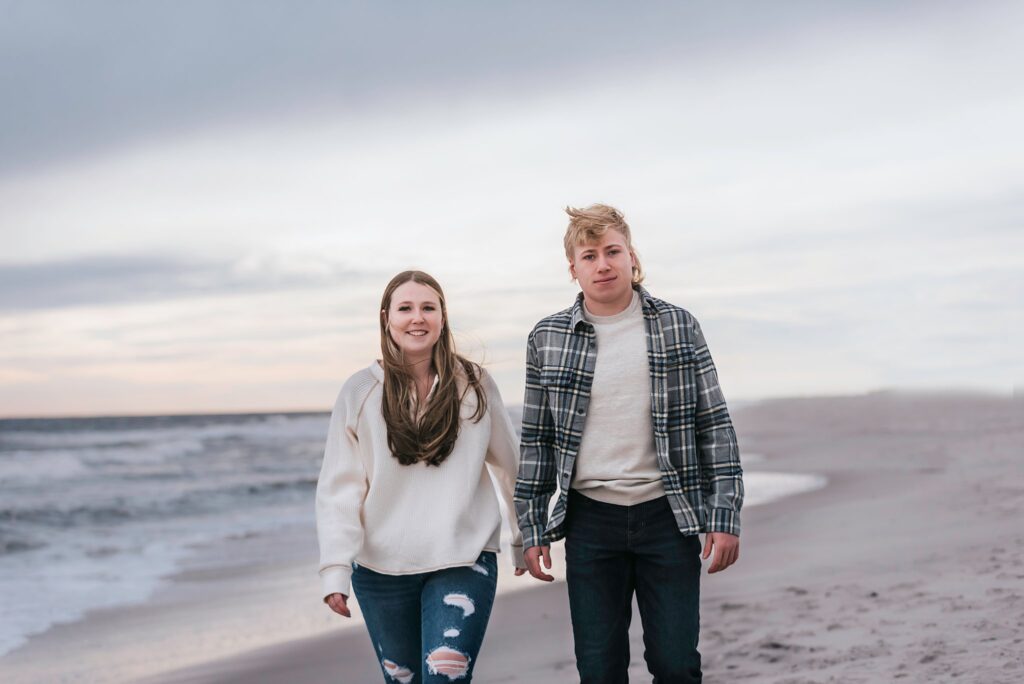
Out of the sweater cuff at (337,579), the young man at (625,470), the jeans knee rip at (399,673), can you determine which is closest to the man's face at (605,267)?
the young man at (625,470)

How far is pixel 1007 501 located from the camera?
8688mm

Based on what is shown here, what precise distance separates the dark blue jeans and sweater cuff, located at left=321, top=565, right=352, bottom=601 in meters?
0.65

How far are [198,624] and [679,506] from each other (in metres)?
4.51

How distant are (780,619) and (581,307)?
294 centimetres

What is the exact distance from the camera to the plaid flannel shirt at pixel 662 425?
118 inches

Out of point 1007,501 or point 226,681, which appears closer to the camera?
point 226,681

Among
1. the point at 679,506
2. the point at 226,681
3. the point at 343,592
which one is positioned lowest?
the point at 226,681

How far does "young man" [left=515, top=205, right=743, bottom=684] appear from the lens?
9.81 feet

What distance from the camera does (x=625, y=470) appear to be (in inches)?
119

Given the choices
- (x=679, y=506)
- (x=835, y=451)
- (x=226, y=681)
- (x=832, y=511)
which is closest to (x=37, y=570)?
(x=226, y=681)

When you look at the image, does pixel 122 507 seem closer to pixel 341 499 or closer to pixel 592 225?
pixel 341 499

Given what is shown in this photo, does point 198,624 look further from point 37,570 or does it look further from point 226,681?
point 37,570

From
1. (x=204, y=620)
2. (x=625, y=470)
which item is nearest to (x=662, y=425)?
(x=625, y=470)

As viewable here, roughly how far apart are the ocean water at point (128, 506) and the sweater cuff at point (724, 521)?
4.95m
